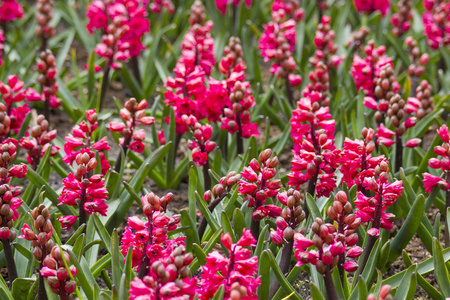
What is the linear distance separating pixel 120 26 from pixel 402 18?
2518 millimetres

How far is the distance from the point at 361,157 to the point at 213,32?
3287 millimetres

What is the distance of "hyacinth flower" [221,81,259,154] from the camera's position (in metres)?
2.97

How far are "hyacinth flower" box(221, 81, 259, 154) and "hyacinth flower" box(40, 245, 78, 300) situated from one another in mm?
1265

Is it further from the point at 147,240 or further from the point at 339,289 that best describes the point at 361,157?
the point at 147,240

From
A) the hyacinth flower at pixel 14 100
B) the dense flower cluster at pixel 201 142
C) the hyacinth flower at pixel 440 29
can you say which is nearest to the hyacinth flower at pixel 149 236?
the dense flower cluster at pixel 201 142

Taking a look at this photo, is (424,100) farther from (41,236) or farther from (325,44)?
(41,236)

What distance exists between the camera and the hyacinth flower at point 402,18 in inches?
193

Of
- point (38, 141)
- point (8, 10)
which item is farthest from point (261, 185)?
point (8, 10)

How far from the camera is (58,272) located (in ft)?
6.48

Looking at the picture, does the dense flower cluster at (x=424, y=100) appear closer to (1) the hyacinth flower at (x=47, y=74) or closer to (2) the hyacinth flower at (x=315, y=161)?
(2) the hyacinth flower at (x=315, y=161)

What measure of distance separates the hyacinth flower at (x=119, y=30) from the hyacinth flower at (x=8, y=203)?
155cm

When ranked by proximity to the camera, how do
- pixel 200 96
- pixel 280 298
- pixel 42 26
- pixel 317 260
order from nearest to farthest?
pixel 317 260 < pixel 280 298 < pixel 200 96 < pixel 42 26

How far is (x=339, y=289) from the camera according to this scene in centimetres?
222

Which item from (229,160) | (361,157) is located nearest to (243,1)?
(229,160)
